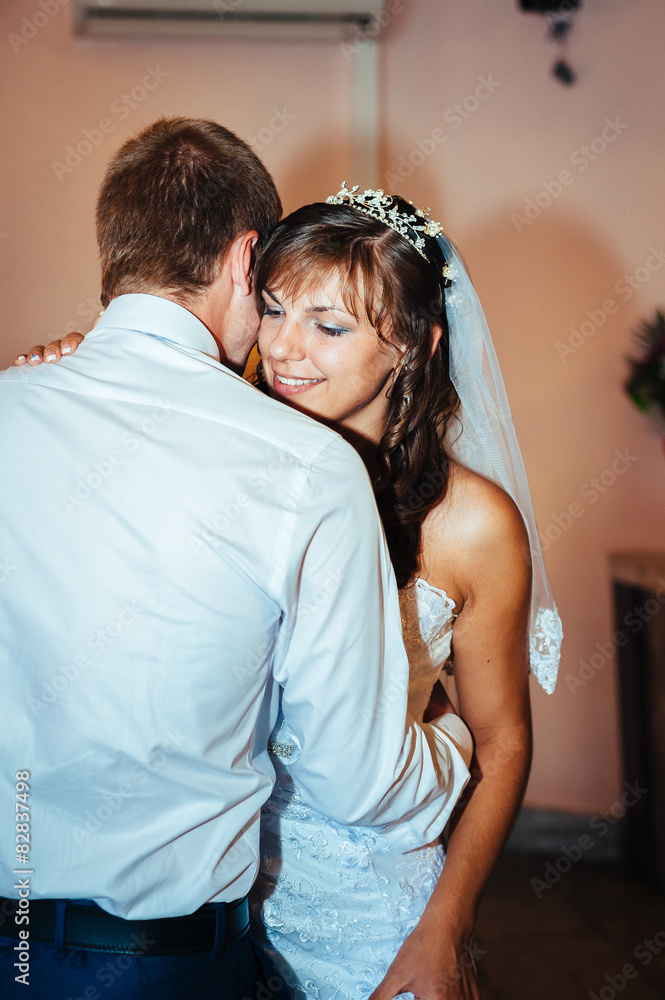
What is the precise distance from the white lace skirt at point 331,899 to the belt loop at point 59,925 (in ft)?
1.63

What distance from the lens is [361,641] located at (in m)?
1.02

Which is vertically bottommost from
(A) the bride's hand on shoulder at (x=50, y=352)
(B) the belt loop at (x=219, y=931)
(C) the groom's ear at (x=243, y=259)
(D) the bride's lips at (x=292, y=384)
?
(B) the belt loop at (x=219, y=931)

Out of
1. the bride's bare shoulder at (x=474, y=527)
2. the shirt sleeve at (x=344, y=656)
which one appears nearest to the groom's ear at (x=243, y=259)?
the shirt sleeve at (x=344, y=656)

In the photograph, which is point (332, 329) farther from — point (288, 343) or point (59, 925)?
point (59, 925)

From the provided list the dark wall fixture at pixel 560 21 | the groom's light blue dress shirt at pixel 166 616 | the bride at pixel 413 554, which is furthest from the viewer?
the dark wall fixture at pixel 560 21

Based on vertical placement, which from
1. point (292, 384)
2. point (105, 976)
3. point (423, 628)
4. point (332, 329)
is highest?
point (332, 329)

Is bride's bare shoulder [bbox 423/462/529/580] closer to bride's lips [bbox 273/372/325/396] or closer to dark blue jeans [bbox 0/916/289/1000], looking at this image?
bride's lips [bbox 273/372/325/396]

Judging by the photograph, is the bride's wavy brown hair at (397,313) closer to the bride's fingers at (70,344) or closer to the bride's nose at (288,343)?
the bride's nose at (288,343)

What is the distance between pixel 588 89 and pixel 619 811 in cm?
297

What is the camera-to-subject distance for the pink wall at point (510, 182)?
120 inches

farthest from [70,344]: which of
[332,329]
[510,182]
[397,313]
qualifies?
[510,182]

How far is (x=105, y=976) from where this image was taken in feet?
3.24

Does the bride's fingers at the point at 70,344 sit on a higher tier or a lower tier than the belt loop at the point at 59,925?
higher

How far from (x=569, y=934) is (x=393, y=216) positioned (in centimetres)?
260
